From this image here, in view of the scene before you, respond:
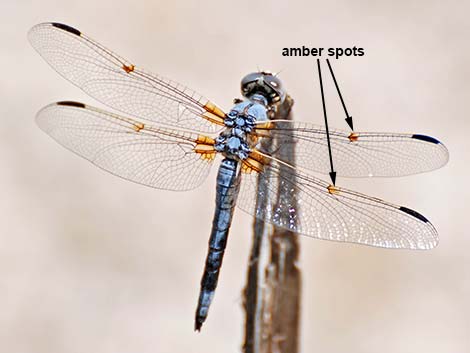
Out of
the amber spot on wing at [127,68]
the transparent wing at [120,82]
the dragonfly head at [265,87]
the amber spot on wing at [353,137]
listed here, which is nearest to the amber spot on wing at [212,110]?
the transparent wing at [120,82]

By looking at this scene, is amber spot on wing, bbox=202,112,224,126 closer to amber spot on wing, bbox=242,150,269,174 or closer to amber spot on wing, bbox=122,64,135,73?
amber spot on wing, bbox=242,150,269,174

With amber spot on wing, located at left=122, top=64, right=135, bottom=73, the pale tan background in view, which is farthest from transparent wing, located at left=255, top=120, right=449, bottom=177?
the pale tan background

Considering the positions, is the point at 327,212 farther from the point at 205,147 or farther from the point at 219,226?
the point at 205,147

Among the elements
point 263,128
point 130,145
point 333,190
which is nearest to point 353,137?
point 333,190

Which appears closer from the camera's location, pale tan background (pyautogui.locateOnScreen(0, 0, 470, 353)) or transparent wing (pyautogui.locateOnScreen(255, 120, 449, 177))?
transparent wing (pyautogui.locateOnScreen(255, 120, 449, 177))

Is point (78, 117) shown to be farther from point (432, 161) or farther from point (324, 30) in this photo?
point (324, 30)

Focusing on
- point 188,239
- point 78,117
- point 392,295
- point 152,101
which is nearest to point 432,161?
point 152,101
